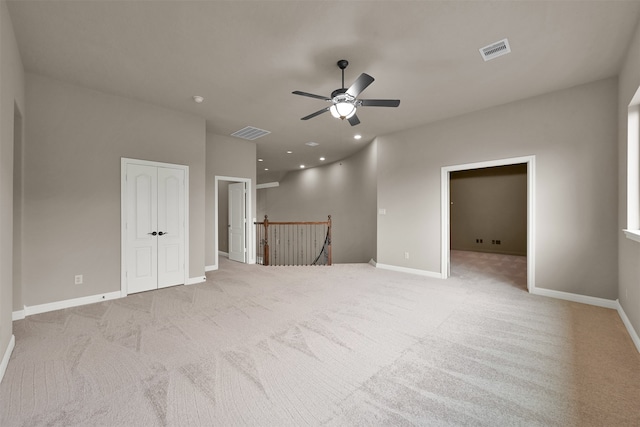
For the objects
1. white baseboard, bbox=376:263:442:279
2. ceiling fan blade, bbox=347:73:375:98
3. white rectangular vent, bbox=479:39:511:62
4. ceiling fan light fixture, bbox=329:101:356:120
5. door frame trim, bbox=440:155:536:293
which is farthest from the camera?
white baseboard, bbox=376:263:442:279

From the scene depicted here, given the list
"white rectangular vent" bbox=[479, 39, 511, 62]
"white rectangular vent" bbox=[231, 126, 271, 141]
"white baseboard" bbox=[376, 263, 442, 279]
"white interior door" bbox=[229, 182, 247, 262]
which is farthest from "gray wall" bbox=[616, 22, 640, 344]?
"white interior door" bbox=[229, 182, 247, 262]

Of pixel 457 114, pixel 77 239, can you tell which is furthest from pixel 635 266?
pixel 77 239

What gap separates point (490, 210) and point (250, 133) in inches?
319

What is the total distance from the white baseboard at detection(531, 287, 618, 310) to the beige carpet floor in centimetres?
19

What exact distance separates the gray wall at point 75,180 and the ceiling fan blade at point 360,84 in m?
3.59

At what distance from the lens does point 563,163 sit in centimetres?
420

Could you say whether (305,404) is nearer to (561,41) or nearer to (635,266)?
(635,266)

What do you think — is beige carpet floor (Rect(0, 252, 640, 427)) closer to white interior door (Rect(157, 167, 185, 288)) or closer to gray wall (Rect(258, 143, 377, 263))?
white interior door (Rect(157, 167, 185, 288))

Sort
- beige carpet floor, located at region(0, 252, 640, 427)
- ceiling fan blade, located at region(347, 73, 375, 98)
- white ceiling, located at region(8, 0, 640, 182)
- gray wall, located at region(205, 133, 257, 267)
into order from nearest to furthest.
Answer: beige carpet floor, located at region(0, 252, 640, 427) → white ceiling, located at region(8, 0, 640, 182) → ceiling fan blade, located at region(347, 73, 375, 98) → gray wall, located at region(205, 133, 257, 267)

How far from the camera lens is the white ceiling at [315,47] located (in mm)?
2533

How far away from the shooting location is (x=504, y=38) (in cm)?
291

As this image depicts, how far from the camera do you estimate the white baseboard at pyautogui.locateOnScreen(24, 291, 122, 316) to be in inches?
144

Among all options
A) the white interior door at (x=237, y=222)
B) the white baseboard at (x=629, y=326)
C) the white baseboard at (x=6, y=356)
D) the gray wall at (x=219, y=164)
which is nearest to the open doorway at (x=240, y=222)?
the white interior door at (x=237, y=222)

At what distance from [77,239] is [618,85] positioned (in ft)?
25.7
